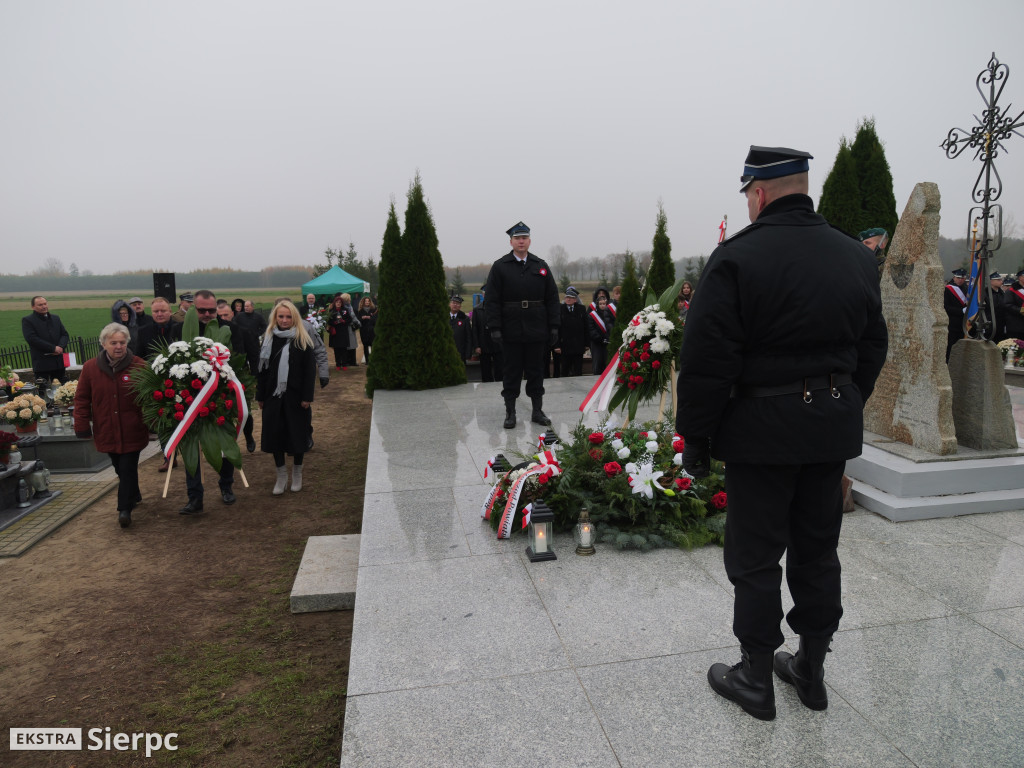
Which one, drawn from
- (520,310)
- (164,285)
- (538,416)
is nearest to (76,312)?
(164,285)

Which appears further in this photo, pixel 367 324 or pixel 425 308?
pixel 367 324

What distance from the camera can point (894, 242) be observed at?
18.5 ft

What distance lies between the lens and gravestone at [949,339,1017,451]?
520cm

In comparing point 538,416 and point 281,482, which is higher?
point 538,416

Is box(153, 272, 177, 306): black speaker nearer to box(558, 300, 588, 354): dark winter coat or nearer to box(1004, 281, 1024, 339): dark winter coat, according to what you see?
box(558, 300, 588, 354): dark winter coat

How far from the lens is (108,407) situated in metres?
5.79

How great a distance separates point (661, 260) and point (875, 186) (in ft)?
16.1

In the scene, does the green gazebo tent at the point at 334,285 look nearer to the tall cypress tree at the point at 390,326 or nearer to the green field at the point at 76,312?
the green field at the point at 76,312

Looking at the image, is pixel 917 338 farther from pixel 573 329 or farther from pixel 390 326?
pixel 390 326

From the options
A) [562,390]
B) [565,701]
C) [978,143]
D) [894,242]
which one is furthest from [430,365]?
[565,701]

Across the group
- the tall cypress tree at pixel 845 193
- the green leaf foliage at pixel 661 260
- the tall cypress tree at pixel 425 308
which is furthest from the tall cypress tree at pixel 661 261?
the tall cypress tree at pixel 425 308

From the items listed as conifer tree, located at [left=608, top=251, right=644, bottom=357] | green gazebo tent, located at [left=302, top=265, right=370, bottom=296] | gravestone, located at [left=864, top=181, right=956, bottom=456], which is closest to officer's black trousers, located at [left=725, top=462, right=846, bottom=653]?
gravestone, located at [left=864, top=181, right=956, bottom=456]

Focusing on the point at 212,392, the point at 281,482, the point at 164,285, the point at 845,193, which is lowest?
the point at 281,482

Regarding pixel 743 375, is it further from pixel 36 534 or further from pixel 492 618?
pixel 36 534
